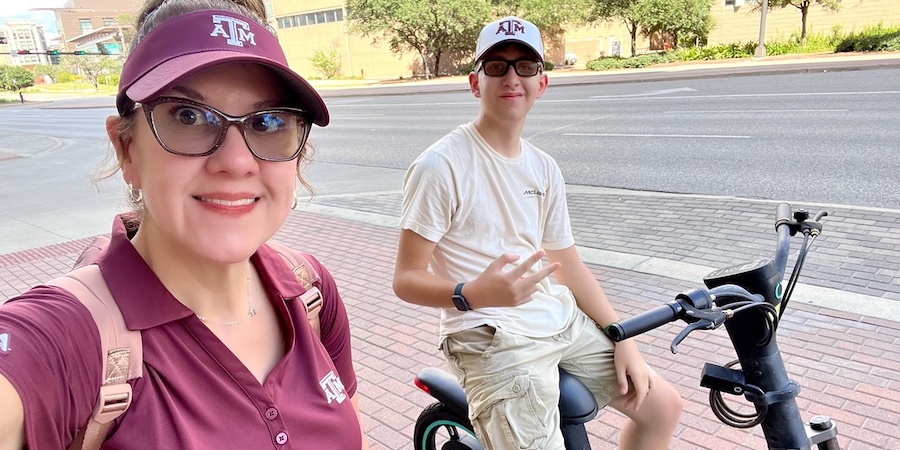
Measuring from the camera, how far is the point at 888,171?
7.61 m

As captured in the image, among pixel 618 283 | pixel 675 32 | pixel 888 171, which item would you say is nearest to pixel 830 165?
pixel 888 171

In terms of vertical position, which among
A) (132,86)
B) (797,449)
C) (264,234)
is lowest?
(797,449)

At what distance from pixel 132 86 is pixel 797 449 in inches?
71.6

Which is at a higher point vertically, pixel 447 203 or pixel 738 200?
pixel 447 203

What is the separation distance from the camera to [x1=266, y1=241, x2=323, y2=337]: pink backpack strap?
155cm

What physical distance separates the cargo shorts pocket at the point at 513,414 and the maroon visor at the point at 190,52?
124cm

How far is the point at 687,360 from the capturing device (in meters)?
3.76

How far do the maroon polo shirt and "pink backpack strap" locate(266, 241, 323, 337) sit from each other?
1.0 inches

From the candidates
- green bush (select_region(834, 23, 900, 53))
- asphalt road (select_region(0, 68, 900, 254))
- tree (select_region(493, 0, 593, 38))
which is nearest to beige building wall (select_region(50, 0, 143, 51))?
tree (select_region(493, 0, 593, 38))

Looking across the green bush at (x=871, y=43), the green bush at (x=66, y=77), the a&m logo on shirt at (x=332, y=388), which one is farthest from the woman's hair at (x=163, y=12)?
the green bush at (x=66, y=77)

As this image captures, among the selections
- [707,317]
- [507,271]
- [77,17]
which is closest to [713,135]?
[507,271]

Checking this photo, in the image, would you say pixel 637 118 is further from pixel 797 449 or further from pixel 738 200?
pixel 797 449

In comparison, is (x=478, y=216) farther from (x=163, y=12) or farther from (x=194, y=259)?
(x=163, y=12)

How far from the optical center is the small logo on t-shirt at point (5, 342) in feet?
3.08
